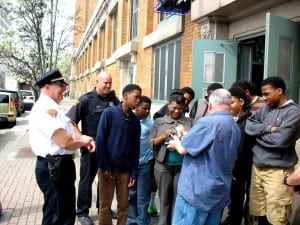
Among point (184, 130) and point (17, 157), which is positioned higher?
point (184, 130)

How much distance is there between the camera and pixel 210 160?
376cm

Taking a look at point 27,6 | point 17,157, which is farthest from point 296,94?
point 27,6

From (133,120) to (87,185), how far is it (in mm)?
1331

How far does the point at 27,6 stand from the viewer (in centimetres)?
1355

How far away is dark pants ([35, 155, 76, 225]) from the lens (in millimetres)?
4043

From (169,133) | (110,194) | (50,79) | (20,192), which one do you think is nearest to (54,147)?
(50,79)

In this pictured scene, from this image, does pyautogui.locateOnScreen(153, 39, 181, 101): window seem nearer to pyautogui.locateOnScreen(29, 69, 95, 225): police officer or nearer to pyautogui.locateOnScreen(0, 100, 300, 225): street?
pyautogui.locateOnScreen(0, 100, 300, 225): street

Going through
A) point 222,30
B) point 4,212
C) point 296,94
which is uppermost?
point 222,30

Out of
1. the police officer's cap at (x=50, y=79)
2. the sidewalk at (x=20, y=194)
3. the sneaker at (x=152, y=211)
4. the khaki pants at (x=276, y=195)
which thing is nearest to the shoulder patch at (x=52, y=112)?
the police officer's cap at (x=50, y=79)

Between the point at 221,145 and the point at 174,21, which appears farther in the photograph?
the point at 174,21

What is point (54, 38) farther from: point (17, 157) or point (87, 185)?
point (87, 185)

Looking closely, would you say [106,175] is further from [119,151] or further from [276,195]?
[276,195]

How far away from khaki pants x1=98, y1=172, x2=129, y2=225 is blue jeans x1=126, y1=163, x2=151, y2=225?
31 centimetres

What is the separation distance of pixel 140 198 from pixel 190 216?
4.76 ft
